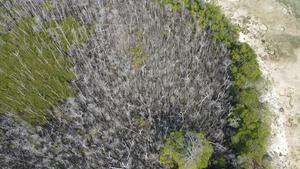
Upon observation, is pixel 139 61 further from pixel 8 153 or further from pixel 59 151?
pixel 8 153

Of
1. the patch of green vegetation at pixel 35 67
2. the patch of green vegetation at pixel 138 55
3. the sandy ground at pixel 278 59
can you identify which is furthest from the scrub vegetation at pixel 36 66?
the sandy ground at pixel 278 59

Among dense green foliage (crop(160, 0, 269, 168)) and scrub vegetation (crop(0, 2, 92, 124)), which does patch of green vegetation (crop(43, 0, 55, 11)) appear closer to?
scrub vegetation (crop(0, 2, 92, 124))

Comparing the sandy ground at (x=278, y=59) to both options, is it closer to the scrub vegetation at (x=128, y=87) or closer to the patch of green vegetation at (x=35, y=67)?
the scrub vegetation at (x=128, y=87)

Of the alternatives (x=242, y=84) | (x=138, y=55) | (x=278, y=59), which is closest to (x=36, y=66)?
(x=138, y=55)

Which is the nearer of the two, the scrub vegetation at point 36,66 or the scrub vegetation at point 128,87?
the scrub vegetation at point 128,87

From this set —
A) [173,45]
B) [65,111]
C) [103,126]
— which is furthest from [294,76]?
[65,111]

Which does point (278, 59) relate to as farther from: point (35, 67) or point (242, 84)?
point (35, 67)
